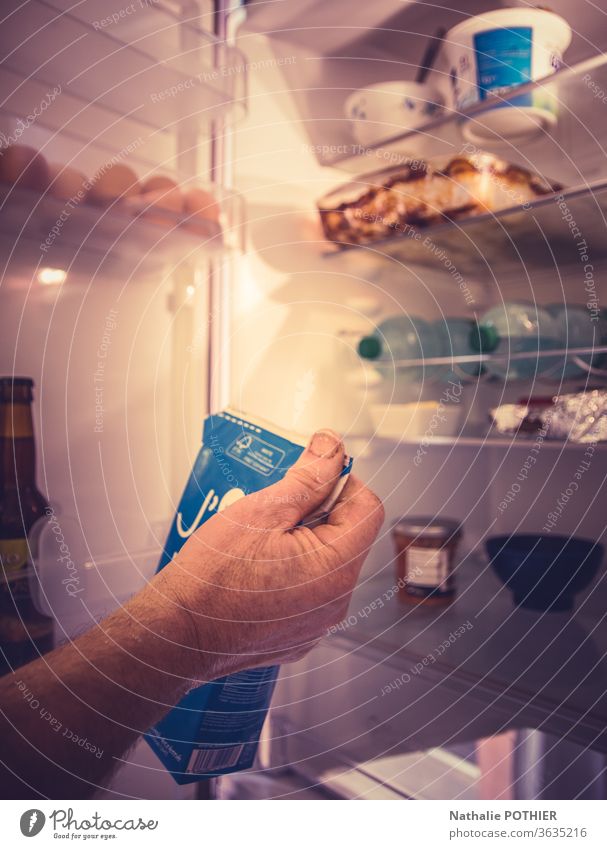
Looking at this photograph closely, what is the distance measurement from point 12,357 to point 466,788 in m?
0.59

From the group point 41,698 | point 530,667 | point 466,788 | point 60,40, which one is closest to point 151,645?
point 41,698

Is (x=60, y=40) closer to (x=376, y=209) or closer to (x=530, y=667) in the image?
(x=376, y=209)

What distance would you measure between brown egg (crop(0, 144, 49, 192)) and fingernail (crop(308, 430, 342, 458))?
35 cm

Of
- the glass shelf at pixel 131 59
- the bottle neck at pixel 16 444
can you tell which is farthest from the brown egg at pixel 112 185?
the bottle neck at pixel 16 444

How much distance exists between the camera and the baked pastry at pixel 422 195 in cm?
65

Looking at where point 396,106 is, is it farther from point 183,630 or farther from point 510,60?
point 183,630

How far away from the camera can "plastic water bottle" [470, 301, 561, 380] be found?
2.31ft

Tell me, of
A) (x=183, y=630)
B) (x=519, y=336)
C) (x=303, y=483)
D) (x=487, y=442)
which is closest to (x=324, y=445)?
(x=303, y=483)

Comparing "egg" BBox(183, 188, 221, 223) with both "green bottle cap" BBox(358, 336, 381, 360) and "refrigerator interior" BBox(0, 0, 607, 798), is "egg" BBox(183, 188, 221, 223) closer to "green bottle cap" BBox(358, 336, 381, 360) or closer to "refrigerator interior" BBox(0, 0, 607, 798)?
"refrigerator interior" BBox(0, 0, 607, 798)

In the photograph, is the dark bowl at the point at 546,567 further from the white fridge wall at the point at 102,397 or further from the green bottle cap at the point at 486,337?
the white fridge wall at the point at 102,397

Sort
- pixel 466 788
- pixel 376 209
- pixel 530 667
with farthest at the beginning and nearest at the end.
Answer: pixel 376 209 → pixel 530 667 → pixel 466 788

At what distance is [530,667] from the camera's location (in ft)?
2.10

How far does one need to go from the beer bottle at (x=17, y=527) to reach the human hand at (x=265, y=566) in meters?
0.20

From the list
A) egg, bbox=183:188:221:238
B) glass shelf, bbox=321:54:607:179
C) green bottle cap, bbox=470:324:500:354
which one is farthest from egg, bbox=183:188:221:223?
green bottle cap, bbox=470:324:500:354
